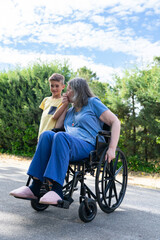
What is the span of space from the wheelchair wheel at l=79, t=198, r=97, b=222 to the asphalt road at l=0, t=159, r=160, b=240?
5 cm

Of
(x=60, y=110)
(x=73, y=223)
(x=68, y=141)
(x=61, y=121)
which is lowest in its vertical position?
(x=73, y=223)

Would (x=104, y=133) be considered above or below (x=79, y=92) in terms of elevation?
below

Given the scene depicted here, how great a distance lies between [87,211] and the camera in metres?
2.61

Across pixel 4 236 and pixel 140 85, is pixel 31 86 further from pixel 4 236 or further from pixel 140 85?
pixel 4 236

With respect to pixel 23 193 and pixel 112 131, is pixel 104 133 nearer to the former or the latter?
pixel 112 131

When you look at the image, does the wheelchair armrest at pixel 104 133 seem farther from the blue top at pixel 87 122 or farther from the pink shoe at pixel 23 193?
the pink shoe at pixel 23 193

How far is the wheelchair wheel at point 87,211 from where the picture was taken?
2492 millimetres

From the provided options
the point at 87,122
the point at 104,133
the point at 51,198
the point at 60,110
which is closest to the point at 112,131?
the point at 104,133

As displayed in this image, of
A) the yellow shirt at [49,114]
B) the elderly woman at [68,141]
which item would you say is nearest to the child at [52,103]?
the yellow shirt at [49,114]

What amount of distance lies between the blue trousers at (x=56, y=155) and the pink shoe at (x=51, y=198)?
4.2 inches

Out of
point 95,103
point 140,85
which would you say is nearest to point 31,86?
point 140,85

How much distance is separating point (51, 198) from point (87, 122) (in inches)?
32.8

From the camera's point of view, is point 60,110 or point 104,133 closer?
point 104,133

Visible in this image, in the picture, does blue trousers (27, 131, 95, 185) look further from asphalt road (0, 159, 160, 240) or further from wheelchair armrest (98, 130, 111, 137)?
asphalt road (0, 159, 160, 240)
